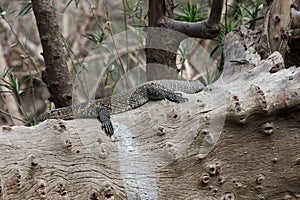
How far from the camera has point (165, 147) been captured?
2.10 m

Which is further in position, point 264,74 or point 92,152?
point 264,74

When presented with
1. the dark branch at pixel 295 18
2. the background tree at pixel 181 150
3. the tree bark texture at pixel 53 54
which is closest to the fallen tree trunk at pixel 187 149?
the background tree at pixel 181 150

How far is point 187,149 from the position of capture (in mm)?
2105

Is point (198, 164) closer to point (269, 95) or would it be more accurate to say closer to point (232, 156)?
point (232, 156)

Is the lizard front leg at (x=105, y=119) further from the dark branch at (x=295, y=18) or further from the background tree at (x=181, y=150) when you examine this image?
the dark branch at (x=295, y=18)

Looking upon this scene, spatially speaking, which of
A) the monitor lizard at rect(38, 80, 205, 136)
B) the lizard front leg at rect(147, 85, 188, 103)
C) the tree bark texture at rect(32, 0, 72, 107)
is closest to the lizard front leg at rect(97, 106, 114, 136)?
the monitor lizard at rect(38, 80, 205, 136)

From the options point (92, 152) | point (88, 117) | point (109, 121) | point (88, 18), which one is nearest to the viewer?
point (92, 152)

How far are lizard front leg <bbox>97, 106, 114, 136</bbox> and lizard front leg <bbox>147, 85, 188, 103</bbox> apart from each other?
21 cm

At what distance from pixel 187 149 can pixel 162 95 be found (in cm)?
34

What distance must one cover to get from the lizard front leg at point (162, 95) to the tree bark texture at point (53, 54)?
733 millimetres

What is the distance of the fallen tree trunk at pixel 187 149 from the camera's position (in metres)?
1.99

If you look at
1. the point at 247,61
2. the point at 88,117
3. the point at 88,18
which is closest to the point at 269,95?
the point at 247,61

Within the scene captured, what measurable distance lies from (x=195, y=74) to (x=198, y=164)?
227 centimetres

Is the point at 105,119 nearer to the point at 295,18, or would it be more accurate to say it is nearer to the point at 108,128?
the point at 108,128
